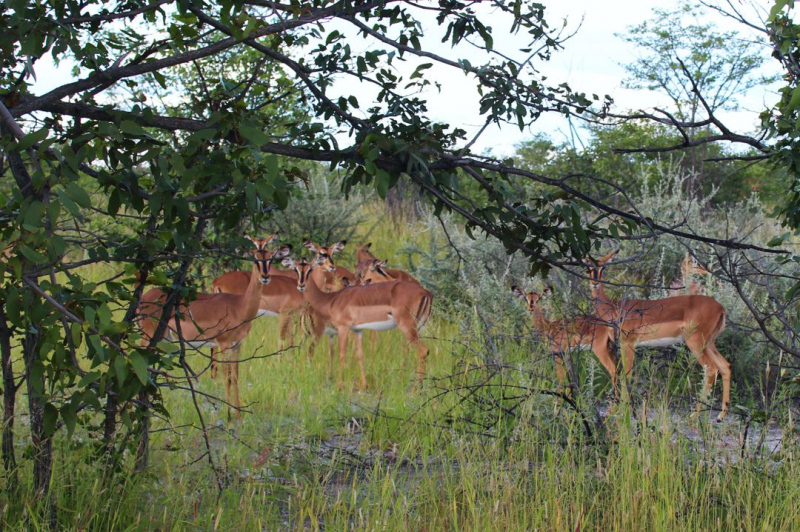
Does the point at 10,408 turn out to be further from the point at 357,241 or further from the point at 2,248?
the point at 357,241

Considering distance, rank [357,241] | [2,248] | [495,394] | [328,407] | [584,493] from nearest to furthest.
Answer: [2,248]
[584,493]
[495,394]
[328,407]
[357,241]

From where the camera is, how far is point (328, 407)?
235 inches

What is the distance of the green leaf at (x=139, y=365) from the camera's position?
90.8 inches

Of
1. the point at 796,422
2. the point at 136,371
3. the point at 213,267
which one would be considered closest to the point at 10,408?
the point at 136,371

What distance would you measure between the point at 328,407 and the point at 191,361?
2.31 meters

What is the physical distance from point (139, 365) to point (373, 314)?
536 cm

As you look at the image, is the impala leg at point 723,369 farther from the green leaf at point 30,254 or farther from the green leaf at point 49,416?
the green leaf at point 30,254

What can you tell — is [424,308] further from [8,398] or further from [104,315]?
[104,315]

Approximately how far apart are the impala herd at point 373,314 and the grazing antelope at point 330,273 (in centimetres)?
1

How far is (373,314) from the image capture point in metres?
7.68

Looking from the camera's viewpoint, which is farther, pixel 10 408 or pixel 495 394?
pixel 495 394

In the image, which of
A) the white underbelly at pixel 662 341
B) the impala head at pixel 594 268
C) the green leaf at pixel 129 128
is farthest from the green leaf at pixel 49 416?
the white underbelly at pixel 662 341

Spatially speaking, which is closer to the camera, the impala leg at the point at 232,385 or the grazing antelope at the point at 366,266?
the impala leg at the point at 232,385

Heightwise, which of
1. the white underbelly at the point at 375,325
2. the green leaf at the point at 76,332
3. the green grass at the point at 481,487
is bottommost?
the green grass at the point at 481,487
